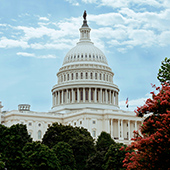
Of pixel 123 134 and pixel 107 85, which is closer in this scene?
pixel 123 134

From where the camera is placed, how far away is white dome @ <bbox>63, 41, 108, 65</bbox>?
17450 cm

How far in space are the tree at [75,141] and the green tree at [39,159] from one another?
19.6 metres

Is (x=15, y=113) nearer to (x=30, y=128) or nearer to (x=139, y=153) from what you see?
(x=30, y=128)

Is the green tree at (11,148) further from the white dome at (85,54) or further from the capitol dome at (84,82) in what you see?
the white dome at (85,54)

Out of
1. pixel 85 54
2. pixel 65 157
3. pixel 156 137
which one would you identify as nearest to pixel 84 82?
pixel 85 54

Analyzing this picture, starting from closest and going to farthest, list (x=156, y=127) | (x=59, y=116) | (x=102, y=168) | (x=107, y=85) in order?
(x=156, y=127)
(x=102, y=168)
(x=59, y=116)
(x=107, y=85)

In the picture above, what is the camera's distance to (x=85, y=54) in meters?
176

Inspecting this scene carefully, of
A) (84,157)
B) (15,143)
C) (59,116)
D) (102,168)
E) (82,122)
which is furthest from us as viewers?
(59,116)

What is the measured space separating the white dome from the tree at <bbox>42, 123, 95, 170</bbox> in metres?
68.0

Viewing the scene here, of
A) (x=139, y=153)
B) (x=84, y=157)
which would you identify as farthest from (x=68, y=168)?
(x=139, y=153)

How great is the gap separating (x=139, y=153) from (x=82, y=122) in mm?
106537

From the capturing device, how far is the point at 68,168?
78.1m

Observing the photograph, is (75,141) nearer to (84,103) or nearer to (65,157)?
(65,157)

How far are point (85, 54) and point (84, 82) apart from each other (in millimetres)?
14427
